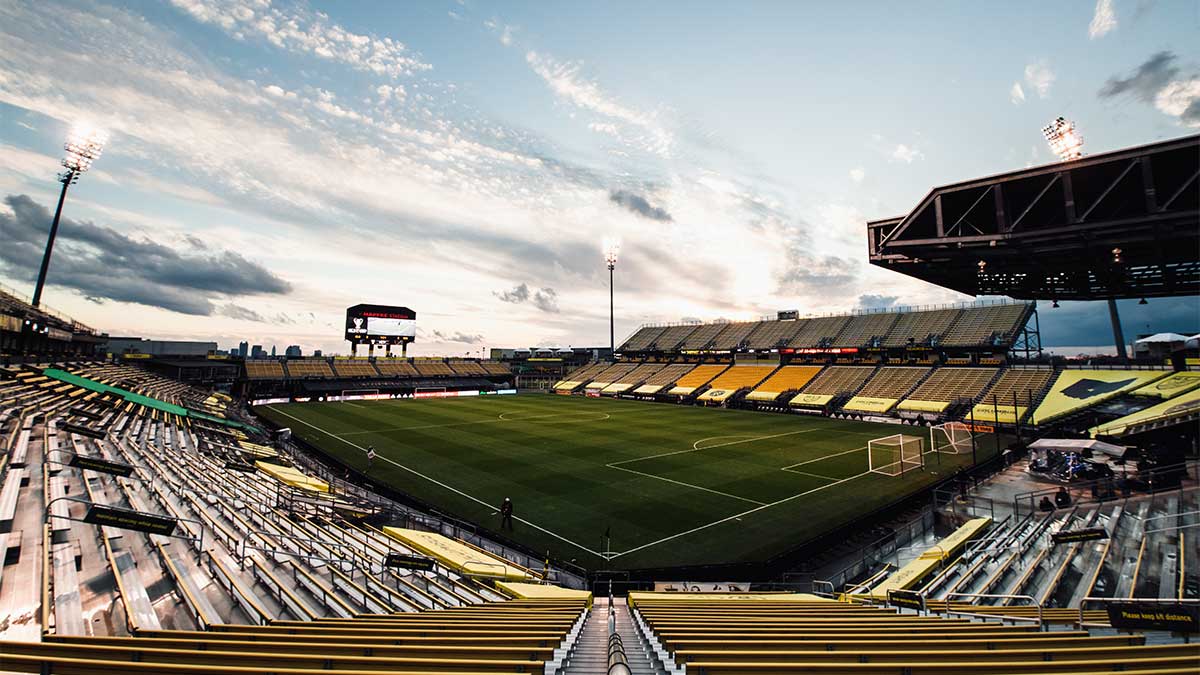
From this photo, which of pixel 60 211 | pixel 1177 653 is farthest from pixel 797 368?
pixel 60 211

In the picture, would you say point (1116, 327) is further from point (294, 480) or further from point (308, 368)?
point (308, 368)

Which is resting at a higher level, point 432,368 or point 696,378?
point 432,368

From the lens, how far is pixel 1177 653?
187 inches

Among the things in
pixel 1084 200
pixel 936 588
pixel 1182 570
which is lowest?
pixel 936 588

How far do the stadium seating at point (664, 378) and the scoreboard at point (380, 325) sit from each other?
1540 inches

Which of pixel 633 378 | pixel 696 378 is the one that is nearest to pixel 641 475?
pixel 696 378

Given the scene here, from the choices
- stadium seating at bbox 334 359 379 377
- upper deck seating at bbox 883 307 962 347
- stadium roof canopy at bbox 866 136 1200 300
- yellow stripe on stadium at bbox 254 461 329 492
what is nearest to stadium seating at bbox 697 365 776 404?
upper deck seating at bbox 883 307 962 347

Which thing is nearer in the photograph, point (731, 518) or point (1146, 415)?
point (731, 518)

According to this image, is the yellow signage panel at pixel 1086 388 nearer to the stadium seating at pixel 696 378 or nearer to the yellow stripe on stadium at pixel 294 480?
the stadium seating at pixel 696 378

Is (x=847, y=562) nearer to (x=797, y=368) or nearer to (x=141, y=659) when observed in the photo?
(x=141, y=659)

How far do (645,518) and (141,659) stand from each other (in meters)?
16.3

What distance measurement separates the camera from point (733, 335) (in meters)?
72.9

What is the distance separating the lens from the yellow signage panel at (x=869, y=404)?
1753 inches

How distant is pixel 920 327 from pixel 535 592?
196 ft
